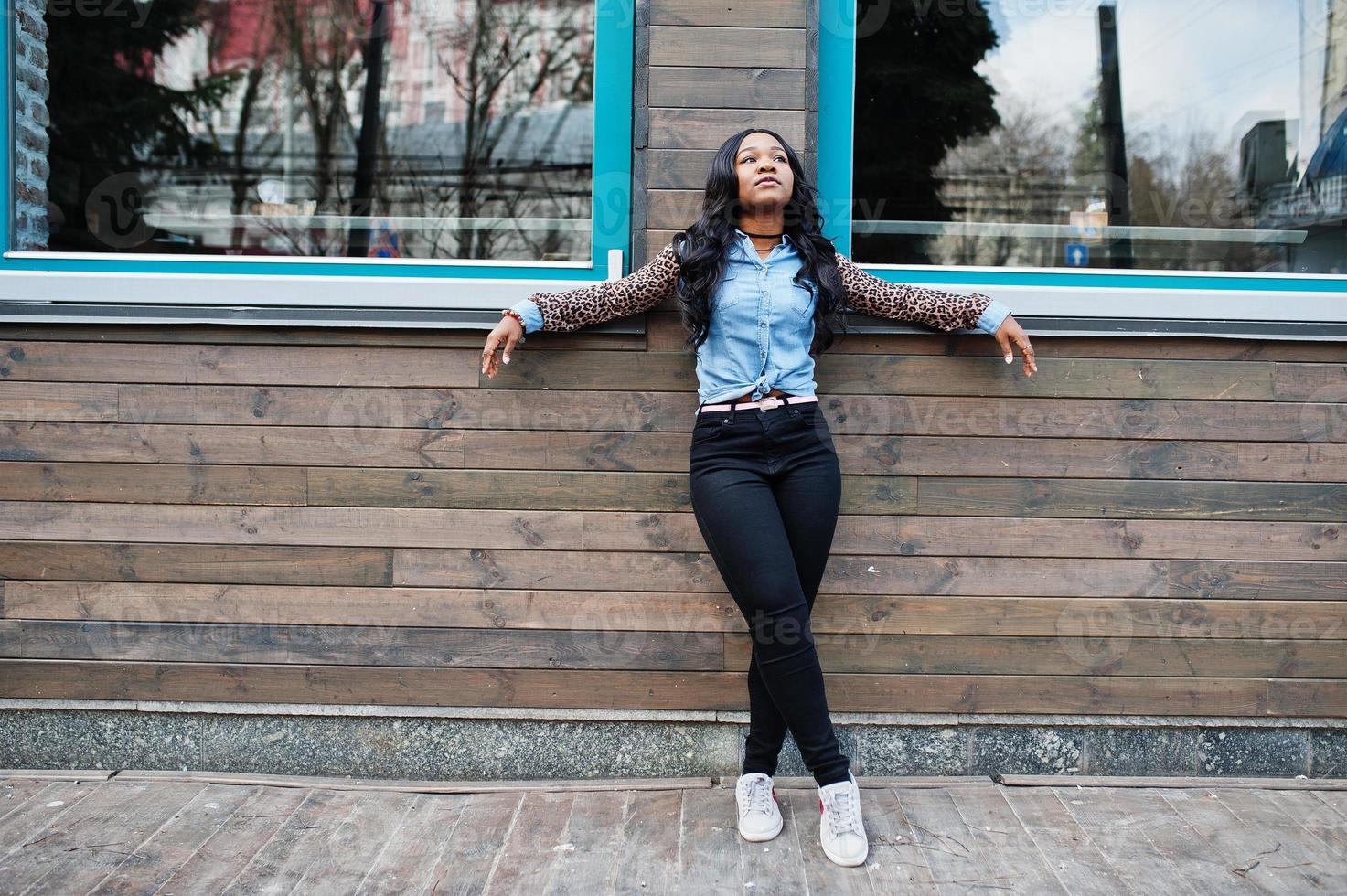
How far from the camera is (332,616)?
2.81m

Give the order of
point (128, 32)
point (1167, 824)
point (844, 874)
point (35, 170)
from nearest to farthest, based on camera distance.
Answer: point (844, 874)
point (1167, 824)
point (35, 170)
point (128, 32)

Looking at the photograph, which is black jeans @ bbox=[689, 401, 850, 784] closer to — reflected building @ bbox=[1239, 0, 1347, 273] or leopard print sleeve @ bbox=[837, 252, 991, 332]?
leopard print sleeve @ bbox=[837, 252, 991, 332]

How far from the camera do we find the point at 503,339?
258cm

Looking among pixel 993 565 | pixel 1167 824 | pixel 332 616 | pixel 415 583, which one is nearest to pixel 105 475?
pixel 332 616

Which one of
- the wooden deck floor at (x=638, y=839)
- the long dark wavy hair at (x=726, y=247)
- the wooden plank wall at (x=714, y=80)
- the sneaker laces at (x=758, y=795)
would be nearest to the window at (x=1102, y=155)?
the wooden plank wall at (x=714, y=80)

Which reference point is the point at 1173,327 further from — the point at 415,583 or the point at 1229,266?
the point at 415,583

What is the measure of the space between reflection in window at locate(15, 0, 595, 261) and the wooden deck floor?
5.22ft

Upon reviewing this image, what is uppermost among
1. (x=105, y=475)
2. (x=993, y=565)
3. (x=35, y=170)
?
(x=35, y=170)

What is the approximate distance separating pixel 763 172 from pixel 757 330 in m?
0.39

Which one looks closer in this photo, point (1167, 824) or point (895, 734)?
point (1167, 824)

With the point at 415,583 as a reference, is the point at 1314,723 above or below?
below

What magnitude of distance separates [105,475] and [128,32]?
2.60 m

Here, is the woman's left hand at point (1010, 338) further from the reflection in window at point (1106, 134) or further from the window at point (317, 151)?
the window at point (317, 151)

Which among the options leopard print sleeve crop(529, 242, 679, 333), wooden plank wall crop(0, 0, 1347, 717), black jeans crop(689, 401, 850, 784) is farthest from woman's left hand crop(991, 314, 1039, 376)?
leopard print sleeve crop(529, 242, 679, 333)
